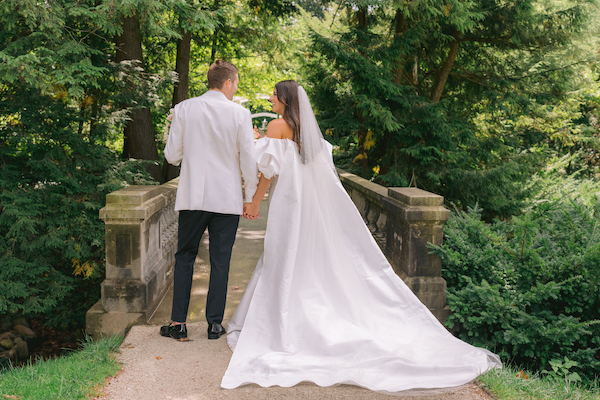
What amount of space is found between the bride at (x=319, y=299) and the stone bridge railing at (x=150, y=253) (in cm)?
67

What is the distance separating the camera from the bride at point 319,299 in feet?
11.0

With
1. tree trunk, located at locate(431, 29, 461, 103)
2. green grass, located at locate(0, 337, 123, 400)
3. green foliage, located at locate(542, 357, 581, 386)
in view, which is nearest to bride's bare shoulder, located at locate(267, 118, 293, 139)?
green grass, located at locate(0, 337, 123, 400)

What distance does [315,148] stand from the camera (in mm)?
4219

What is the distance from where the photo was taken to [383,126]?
10.4m

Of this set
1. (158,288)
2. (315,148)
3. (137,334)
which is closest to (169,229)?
(158,288)

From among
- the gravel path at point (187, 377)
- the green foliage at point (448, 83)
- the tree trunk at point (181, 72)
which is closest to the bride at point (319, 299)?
the gravel path at point (187, 377)

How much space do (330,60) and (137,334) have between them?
747cm

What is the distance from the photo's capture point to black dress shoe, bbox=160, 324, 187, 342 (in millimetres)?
3971

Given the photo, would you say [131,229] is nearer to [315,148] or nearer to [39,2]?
[315,148]

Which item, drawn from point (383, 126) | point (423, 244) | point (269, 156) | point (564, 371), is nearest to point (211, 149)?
point (269, 156)

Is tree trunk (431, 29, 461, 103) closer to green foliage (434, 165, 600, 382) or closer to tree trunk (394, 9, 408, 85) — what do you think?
tree trunk (394, 9, 408, 85)

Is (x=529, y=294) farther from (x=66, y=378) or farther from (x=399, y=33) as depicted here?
(x=399, y=33)

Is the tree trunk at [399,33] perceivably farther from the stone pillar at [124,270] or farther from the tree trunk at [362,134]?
the stone pillar at [124,270]

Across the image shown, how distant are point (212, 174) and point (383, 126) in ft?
23.5
